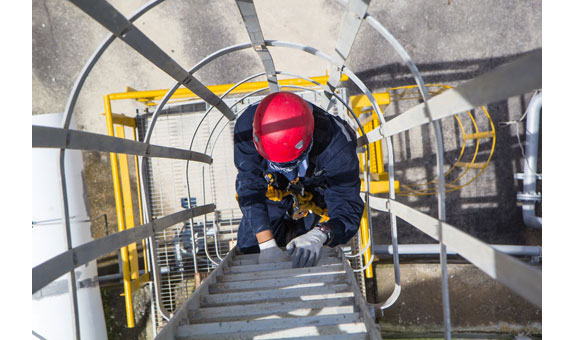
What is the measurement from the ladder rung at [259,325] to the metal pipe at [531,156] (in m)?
4.09

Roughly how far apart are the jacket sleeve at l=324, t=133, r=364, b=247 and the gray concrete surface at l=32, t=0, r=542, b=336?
2.46 metres

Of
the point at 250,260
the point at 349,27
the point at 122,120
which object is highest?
the point at 349,27

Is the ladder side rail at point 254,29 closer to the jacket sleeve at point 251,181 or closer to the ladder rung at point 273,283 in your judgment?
the jacket sleeve at point 251,181

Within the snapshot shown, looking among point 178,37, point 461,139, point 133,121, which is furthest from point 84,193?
point 461,139

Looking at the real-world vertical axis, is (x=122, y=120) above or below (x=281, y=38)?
below

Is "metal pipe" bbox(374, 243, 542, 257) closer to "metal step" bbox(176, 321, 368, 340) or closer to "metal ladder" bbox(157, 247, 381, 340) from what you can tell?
"metal ladder" bbox(157, 247, 381, 340)

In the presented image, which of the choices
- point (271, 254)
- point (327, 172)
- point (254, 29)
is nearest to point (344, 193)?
point (327, 172)

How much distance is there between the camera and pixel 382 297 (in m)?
5.23

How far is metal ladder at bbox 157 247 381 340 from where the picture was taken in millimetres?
1777

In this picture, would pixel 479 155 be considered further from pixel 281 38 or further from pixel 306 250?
pixel 306 250

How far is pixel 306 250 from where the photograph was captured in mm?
2664

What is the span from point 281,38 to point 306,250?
10.8ft

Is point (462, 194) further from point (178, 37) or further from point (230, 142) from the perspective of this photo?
point (178, 37)

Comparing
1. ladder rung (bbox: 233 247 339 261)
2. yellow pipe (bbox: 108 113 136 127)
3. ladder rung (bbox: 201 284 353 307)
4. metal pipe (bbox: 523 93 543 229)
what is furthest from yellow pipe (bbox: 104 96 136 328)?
metal pipe (bbox: 523 93 543 229)
